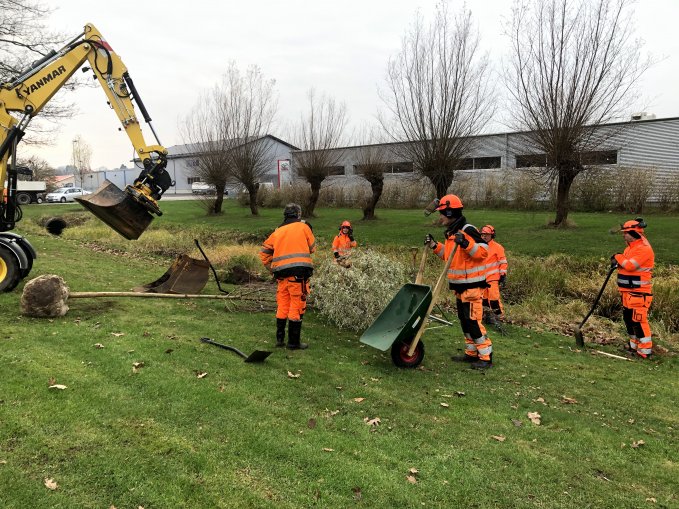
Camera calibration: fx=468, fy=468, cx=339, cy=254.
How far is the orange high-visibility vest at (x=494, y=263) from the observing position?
878 cm

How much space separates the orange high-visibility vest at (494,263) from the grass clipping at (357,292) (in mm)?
1836

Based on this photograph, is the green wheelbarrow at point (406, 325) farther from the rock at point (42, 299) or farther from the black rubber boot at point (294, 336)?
the rock at point (42, 299)

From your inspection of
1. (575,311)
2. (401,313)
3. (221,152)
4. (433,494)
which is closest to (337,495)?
(433,494)

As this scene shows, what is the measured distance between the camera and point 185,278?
925cm

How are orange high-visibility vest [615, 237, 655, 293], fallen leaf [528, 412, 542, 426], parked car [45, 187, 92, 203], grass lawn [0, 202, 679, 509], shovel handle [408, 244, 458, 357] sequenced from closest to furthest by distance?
grass lawn [0, 202, 679, 509], fallen leaf [528, 412, 542, 426], shovel handle [408, 244, 458, 357], orange high-visibility vest [615, 237, 655, 293], parked car [45, 187, 92, 203]

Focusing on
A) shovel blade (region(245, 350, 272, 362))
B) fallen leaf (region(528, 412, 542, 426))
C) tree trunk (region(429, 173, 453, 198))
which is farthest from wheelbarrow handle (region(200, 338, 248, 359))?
tree trunk (region(429, 173, 453, 198))

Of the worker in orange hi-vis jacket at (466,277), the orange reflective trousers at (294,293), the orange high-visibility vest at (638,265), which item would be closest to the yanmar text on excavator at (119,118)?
the orange reflective trousers at (294,293)

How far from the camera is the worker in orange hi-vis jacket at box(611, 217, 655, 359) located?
7145 mm

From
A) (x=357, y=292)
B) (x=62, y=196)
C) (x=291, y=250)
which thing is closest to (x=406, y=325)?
(x=291, y=250)

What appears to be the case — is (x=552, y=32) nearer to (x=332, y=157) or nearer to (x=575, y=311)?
(x=575, y=311)

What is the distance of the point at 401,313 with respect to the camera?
6.17 meters

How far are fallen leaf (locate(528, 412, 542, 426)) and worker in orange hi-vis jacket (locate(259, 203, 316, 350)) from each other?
302 cm

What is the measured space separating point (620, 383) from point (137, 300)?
7.56 m

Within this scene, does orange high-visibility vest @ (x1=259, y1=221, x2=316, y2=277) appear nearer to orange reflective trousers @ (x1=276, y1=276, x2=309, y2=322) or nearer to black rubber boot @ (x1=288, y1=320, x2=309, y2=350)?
orange reflective trousers @ (x1=276, y1=276, x2=309, y2=322)
